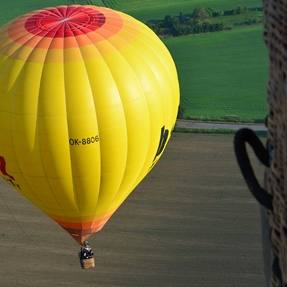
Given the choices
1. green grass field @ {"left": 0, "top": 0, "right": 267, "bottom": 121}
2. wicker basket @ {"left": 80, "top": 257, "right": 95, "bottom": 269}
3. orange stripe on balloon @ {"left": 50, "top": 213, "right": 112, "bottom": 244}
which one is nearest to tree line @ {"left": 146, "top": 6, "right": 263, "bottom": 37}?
green grass field @ {"left": 0, "top": 0, "right": 267, "bottom": 121}

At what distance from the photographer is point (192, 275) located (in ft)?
48.6

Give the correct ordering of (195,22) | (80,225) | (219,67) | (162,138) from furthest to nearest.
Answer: (195,22) < (219,67) < (80,225) < (162,138)

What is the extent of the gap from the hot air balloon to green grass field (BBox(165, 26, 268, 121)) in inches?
432

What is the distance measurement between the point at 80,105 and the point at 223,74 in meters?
15.9

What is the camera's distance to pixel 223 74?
81.2 feet

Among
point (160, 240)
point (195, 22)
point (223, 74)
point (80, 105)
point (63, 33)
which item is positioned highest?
point (63, 33)

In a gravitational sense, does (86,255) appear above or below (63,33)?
below

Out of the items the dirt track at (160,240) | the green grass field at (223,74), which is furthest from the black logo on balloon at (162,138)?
the green grass field at (223,74)

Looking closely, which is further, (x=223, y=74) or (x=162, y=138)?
(x=223, y=74)

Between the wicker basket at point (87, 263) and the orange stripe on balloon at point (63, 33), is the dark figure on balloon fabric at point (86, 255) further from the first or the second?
the orange stripe on balloon at point (63, 33)

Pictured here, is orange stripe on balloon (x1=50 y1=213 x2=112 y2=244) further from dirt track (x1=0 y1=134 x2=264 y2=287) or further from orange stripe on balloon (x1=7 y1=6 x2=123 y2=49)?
orange stripe on balloon (x1=7 y1=6 x2=123 y2=49)

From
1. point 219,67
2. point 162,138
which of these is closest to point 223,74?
point 219,67

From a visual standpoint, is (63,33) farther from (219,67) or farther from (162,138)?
(219,67)

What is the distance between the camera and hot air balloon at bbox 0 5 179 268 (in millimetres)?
9633
